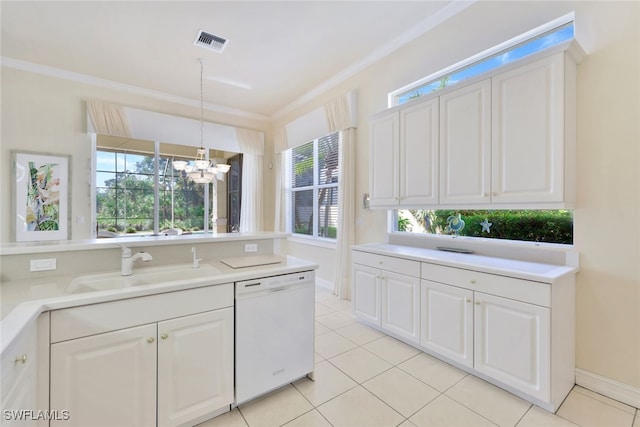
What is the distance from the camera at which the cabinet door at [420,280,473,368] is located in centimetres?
212

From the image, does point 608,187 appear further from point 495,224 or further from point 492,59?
point 492,59

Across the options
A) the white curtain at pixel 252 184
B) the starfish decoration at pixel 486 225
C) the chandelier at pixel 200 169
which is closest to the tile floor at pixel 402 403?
the starfish decoration at pixel 486 225

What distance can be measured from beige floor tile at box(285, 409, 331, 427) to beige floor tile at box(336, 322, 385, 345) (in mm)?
1039

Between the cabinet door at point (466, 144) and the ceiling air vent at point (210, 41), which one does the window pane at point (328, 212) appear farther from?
the ceiling air vent at point (210, 41)

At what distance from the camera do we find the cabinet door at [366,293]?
287cm

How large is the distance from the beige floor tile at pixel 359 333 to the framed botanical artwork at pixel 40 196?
4.19 meters

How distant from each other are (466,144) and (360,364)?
2088 millimetres

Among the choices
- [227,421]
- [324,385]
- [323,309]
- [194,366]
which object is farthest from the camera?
[323,309]

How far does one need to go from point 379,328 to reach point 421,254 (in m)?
0.93

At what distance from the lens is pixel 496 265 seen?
→ 6.81 feet

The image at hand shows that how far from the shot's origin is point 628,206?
1.85 metres

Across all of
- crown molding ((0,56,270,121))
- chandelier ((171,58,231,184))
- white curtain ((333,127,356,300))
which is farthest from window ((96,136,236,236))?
white curtain ((333,127,356,300))

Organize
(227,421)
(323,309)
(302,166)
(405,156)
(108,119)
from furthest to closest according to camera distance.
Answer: (302,166) → (108,119) → (323,309) → (405,156) → (227,421)

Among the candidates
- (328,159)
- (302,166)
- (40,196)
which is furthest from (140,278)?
(302,166)
